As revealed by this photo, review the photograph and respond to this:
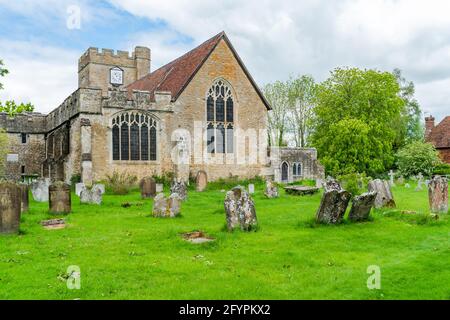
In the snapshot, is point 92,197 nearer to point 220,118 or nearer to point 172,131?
point 172,131

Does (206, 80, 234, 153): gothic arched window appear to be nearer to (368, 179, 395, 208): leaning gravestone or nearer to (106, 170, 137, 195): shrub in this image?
(106, 170, 137, 195): shrub

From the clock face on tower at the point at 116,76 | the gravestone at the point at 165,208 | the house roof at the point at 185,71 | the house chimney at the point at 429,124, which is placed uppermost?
the clock face on tower at the point at 116,76

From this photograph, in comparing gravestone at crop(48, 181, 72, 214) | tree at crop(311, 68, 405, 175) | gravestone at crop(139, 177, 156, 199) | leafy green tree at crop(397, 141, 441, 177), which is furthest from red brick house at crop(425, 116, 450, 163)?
gravestone at crop(48, 181, 72, 214)

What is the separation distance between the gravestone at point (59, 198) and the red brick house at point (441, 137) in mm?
39483

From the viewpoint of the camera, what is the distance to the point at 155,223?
1325 cm

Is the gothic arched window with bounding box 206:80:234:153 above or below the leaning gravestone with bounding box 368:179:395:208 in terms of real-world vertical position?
above

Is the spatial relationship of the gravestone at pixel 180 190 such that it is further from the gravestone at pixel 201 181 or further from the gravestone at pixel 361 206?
the gravestone at pixel 361 206

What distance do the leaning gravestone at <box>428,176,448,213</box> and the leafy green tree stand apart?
2610cm

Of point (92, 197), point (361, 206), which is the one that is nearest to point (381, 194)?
point (361, 206)

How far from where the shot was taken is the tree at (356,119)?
36.7 meters

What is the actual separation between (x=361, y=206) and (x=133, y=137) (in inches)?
724

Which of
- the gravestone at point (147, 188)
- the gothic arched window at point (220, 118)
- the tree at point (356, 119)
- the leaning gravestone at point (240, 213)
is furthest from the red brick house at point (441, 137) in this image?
the leaning gravestone at point (240, 213)

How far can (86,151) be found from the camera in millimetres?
26375

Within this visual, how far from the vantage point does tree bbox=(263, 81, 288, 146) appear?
48.0 meters
